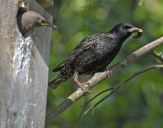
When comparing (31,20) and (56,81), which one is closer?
(31,20)

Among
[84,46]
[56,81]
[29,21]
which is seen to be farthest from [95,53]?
[29,21]

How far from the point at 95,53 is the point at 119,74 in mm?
2571

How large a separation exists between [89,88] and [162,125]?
396cm

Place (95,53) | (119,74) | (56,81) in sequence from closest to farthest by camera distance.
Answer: (56,81) → (95,53) → (119,74)

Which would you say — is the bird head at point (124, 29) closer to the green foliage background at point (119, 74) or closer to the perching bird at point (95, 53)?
the perching bird at point (95, 53)

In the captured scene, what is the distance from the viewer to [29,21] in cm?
353

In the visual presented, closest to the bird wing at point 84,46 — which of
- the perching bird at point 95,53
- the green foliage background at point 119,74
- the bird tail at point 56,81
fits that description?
the perching bird at point 95,53

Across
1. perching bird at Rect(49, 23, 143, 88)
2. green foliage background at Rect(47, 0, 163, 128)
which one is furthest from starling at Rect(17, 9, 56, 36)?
green foliage background at Rect(47, 0, 163, 128)

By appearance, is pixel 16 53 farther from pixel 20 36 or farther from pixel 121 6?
pixel 121 6

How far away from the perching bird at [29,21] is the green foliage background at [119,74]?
3.97m

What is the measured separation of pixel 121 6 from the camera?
8.92 meters

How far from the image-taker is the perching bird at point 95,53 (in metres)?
5.50

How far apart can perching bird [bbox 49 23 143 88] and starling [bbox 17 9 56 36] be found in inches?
70.6

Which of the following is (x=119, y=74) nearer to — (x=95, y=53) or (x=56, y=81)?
(x=95, y=53)
